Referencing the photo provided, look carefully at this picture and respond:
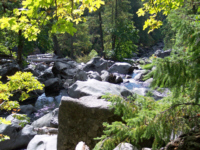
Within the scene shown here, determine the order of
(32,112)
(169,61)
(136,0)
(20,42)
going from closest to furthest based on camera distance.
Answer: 1. (169,61)
2. (32,112)
3. (20,42)
4. (136,0)

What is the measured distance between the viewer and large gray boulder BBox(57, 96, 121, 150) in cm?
340

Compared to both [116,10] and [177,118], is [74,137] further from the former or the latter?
[116,10]

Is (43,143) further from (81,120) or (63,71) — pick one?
(63,71)

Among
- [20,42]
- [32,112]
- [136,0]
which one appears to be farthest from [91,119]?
[136,0]

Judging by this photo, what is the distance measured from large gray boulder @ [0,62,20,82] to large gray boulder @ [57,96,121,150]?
804cm

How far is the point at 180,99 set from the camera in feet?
7.20

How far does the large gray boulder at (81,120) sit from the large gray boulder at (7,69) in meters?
8.04

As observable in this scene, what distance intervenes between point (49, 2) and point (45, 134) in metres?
4.42

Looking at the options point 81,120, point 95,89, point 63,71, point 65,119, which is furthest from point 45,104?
point 81,120

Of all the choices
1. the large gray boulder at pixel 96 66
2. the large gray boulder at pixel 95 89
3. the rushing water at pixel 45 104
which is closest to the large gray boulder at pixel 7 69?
the rushing water at pixel 45 104

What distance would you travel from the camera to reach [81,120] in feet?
11.5

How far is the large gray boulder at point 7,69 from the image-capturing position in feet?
32.9

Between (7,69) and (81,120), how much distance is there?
8.52 metres

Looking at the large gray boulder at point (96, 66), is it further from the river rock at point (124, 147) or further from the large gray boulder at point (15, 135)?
the river rock at point (124, 147)
